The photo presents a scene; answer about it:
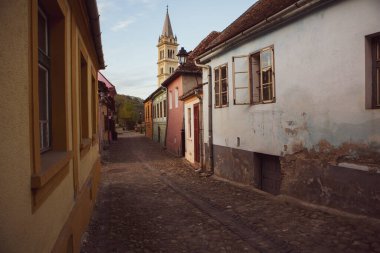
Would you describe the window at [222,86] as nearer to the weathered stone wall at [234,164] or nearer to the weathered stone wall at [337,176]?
the weathered stone wall at [234,164]

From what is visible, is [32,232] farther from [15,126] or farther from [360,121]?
[360,121]

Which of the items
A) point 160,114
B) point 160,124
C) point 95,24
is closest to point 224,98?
point 95,24

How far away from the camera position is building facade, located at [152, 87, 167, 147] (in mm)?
25125

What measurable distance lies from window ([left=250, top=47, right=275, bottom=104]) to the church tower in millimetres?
67136

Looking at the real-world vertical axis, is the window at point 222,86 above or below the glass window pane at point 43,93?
above

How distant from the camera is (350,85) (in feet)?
19.6

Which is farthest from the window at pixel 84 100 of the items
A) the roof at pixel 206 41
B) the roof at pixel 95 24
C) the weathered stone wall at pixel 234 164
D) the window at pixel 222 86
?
the roof at pixel 206 41

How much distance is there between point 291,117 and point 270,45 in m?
1.99

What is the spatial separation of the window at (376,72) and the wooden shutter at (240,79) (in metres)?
3.97

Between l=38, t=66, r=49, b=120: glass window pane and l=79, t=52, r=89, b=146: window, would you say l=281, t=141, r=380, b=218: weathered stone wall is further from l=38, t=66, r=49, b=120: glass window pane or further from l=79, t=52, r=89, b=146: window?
l=38, t=66, r=49, b=120: glass window pane

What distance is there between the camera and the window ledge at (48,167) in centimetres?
247

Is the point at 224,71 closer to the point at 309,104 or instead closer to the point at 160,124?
the point at 309,104

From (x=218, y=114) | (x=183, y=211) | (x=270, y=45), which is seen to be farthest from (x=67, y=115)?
(x=218, y=114)

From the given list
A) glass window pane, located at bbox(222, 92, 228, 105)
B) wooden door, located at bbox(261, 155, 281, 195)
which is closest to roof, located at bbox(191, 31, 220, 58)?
glass window pane, located at bbox(222, 92, 228, 105)
